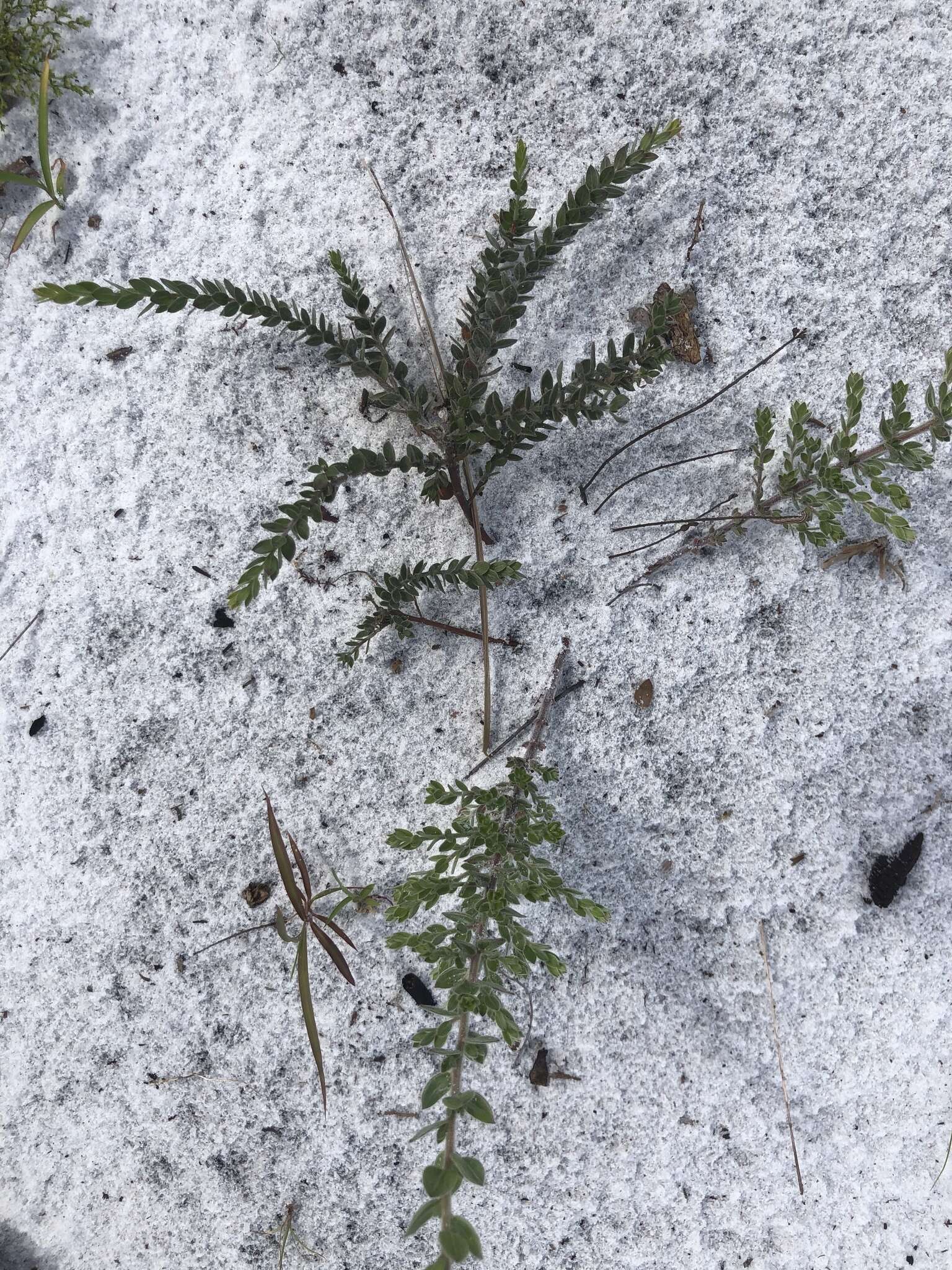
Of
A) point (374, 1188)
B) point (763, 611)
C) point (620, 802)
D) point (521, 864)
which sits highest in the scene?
point (763, 611)

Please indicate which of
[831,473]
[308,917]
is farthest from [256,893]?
[831,473]

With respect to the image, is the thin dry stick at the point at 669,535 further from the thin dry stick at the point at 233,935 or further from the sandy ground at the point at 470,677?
the thin dry stick at the point at 233,935

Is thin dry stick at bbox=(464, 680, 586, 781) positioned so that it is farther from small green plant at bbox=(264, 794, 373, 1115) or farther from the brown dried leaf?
small green plant at bbox=(264, 794, 373, 1115)

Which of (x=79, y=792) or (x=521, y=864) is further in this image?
(x=79, y=792)

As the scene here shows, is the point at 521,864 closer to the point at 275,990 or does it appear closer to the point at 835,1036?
the point at 275,990

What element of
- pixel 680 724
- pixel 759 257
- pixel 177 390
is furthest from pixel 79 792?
pixel 759 257

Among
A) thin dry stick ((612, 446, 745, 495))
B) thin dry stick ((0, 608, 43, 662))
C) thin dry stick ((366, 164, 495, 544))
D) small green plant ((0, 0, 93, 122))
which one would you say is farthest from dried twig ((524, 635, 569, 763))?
small green plant ((0, 0, 93, 122))
